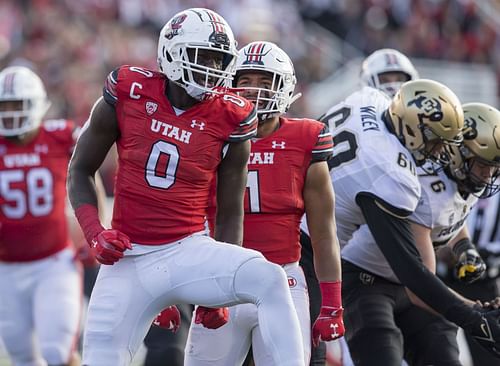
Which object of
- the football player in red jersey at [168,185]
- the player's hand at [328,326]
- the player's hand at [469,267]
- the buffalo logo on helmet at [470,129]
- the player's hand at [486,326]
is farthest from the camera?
the player's hand at [469,267]

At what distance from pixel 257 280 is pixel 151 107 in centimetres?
79

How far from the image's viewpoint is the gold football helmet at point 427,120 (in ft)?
15.8

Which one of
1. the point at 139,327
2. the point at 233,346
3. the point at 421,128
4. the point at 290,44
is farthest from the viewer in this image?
the point at 290,44

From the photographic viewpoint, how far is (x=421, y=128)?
4.83 meters

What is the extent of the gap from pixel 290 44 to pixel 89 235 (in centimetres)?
1023

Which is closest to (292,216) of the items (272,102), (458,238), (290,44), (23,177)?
(272,102)

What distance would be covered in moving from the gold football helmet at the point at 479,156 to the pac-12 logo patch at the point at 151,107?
1.65 metres

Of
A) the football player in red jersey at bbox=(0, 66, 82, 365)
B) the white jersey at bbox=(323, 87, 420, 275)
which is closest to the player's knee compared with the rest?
the football player in red jersey at bbox=(0, 66, 82, 365)

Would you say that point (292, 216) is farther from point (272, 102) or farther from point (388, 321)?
point (388, 321)

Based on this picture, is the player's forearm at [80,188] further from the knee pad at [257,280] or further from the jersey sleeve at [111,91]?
the knee pad at [257,280]

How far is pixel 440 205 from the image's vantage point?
5035mm

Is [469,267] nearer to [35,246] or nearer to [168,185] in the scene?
[168,185]

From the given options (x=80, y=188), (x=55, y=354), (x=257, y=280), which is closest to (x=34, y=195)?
(x=55, y=354)

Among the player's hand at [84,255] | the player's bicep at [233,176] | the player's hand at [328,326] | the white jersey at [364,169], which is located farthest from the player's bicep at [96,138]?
the player's hand at [84,255]
